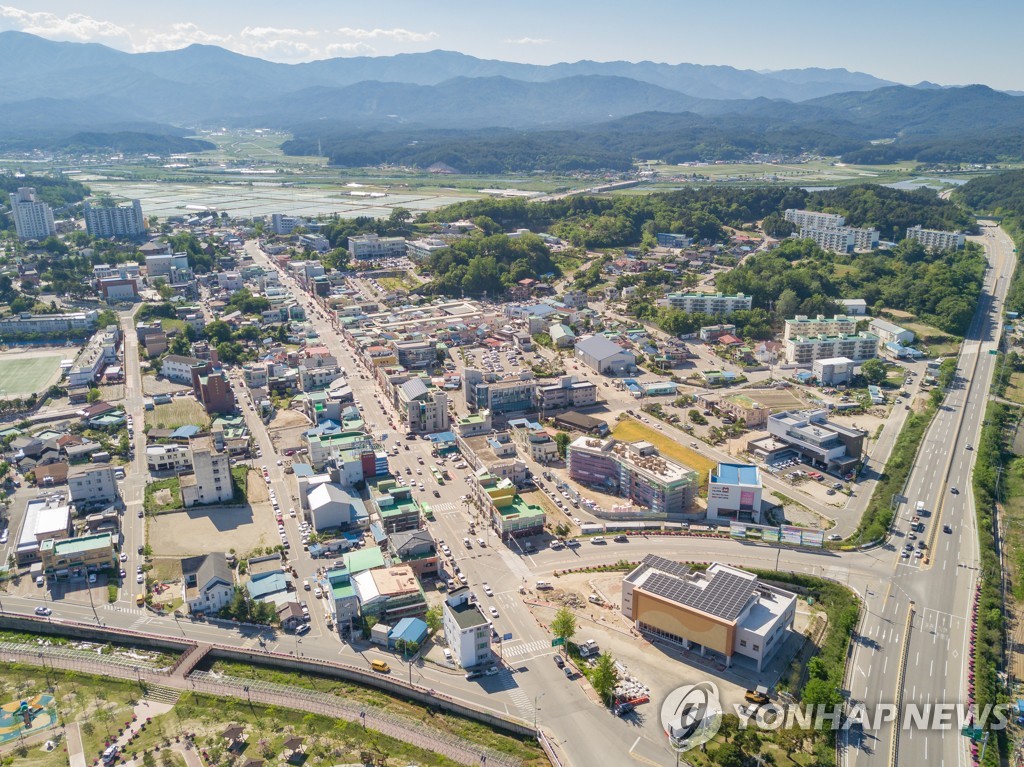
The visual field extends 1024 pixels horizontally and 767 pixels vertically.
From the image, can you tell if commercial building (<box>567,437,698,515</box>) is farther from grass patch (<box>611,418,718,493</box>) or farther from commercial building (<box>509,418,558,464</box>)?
grass patch (<box>611,418,718,493</box>)

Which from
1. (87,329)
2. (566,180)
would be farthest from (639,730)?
(566,180)

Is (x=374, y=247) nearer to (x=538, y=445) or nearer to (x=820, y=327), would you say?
(x=820, y=327)

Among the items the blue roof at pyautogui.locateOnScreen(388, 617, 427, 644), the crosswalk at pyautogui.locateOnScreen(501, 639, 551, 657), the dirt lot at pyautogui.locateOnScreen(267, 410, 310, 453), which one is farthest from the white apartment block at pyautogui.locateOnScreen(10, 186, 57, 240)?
the crosswalk at pyautogui.locateOnScreen(501, 639, 551, 657)

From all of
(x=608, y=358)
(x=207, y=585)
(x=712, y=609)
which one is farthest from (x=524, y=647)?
(x=608, y=358)

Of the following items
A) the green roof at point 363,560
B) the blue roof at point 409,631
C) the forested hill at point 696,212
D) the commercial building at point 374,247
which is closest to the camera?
the blue roof at point 409,631

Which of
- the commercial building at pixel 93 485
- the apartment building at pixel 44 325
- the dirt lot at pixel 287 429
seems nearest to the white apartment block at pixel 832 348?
the dirt lot at pixel 287 429

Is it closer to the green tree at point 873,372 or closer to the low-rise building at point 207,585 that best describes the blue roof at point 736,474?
the green tree at point 873,372

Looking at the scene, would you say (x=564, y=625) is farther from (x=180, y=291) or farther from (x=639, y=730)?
(x=180, y=291)
